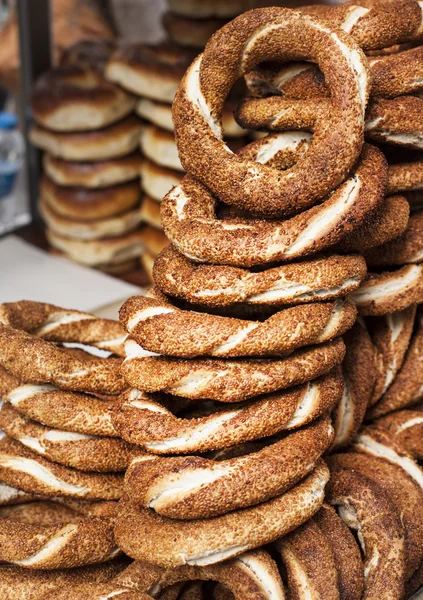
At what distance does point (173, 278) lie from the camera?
117 centimetres

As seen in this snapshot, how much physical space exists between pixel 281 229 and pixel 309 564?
1.63ft

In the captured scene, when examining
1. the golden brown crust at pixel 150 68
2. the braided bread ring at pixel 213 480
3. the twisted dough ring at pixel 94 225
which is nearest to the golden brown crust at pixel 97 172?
the twisted dough ring at pixel 94 225

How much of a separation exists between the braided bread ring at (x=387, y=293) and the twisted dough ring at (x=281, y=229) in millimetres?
261

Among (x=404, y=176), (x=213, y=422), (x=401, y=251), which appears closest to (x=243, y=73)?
(x=404, y=176)

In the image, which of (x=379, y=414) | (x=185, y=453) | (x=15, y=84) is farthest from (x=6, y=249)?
(x=185, y=453)

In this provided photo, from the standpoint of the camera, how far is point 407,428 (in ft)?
4.83

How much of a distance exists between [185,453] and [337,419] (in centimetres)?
39

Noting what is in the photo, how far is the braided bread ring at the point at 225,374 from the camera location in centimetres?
108

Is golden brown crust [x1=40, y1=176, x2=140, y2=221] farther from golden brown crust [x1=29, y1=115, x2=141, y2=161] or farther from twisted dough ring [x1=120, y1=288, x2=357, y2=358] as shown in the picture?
twisted dough ring [x1=120, y1=288, x2=357, y2=358]

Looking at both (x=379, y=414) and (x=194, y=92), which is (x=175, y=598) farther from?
(x=194, y=92)

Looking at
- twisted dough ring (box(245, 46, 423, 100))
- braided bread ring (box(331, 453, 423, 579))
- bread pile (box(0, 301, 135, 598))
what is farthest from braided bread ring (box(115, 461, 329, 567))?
twisted dough ring (box(245, 46, 423, 100))

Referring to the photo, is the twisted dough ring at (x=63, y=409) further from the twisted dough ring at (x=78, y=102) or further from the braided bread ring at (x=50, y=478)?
the twisted dough ring at (x=78, y=102)

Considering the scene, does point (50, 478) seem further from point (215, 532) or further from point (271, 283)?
point (271, 283)

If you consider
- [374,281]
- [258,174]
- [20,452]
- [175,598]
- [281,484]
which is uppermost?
[258,174]
